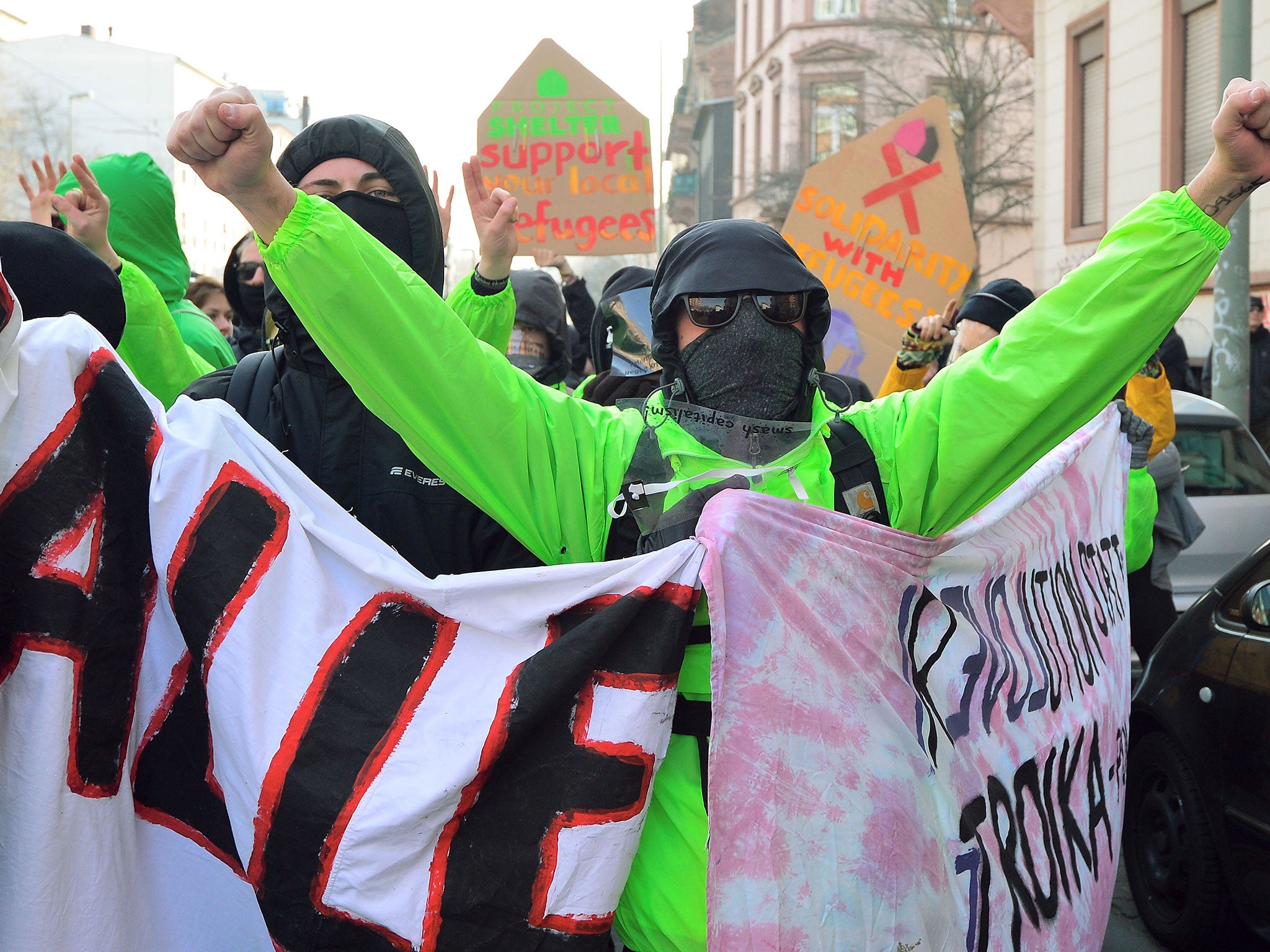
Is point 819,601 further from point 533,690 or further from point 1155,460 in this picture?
point 1155,460

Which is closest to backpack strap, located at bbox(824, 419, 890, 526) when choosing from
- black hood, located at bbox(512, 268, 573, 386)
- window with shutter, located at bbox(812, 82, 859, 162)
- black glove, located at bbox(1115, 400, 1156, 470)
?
black glove, located at bbox(1115, 400, 1156, 470)

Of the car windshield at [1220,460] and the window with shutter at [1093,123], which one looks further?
the window with shutter at [1093,123]

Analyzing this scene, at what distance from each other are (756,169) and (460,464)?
38.6 metres

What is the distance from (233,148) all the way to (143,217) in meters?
2.47

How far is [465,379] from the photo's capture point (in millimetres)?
2006

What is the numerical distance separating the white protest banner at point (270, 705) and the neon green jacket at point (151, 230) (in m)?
2.11

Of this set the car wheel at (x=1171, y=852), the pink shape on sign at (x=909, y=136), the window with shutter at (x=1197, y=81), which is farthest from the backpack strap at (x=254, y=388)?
the window with shutter at (x=1197, y=81)

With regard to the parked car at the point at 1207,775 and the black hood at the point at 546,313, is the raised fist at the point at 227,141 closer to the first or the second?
the black hood at the point at 546,313

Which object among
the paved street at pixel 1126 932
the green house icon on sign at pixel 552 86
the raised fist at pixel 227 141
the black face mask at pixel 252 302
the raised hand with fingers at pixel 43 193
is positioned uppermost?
the green house icon on sign at pixel 552 86

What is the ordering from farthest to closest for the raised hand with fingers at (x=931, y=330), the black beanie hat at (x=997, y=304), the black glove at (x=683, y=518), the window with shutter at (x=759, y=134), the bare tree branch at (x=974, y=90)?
the window with shutter at (x=759, y=134)
the bare tree branch at (x=974, y=90)
the raised hand with fingers at (x=931, y=330)
the black beanie hat at (x=997, y=304)
the black glove at (x=683, y=518)

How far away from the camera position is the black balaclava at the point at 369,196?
7.87 ft

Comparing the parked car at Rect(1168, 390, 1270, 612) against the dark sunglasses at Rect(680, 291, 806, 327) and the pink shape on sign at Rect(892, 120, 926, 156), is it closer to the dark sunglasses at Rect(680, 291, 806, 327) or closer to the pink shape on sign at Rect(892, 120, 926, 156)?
the pink shape on sign at Rect(892, 120, 926, 156)

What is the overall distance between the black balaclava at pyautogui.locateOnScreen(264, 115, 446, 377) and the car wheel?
3014 mm

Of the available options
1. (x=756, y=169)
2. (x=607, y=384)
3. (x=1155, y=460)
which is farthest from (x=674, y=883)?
(x=756, y=169)
